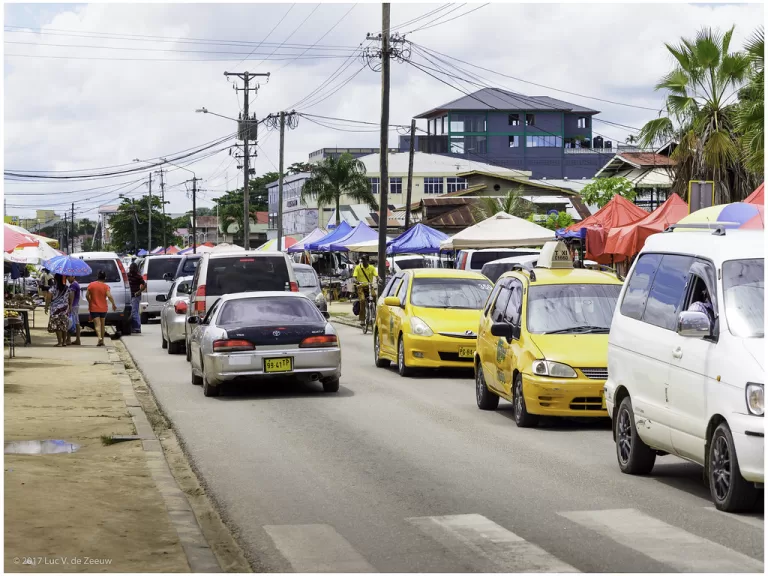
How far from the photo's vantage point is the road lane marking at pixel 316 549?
24.1ft

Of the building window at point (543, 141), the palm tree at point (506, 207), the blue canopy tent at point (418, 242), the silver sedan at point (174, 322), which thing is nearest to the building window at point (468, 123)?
the building window at point (543, 141)

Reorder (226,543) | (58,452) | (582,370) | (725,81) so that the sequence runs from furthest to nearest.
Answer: (725,81) < (582,370) < (58,452) < (226,543)

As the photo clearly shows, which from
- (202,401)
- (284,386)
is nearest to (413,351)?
(284,386)

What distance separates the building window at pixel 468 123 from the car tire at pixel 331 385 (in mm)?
98004

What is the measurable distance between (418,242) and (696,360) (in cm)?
3274

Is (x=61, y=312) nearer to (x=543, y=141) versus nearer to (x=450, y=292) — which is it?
(x=450, y=292)

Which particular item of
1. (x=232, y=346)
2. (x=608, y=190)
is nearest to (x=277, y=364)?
(x=232, y=346)

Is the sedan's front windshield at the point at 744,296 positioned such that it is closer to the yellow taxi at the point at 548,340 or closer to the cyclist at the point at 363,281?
the yellow taxi at the point at 548,340

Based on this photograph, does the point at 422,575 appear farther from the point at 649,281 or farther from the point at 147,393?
the point at 147,393

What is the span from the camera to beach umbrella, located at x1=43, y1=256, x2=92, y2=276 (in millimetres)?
30094

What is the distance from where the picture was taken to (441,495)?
9812mm

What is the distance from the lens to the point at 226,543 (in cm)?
824

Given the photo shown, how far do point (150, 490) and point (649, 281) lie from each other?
4481 mm

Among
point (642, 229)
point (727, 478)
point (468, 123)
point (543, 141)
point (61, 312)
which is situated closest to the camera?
point (727, 478)
